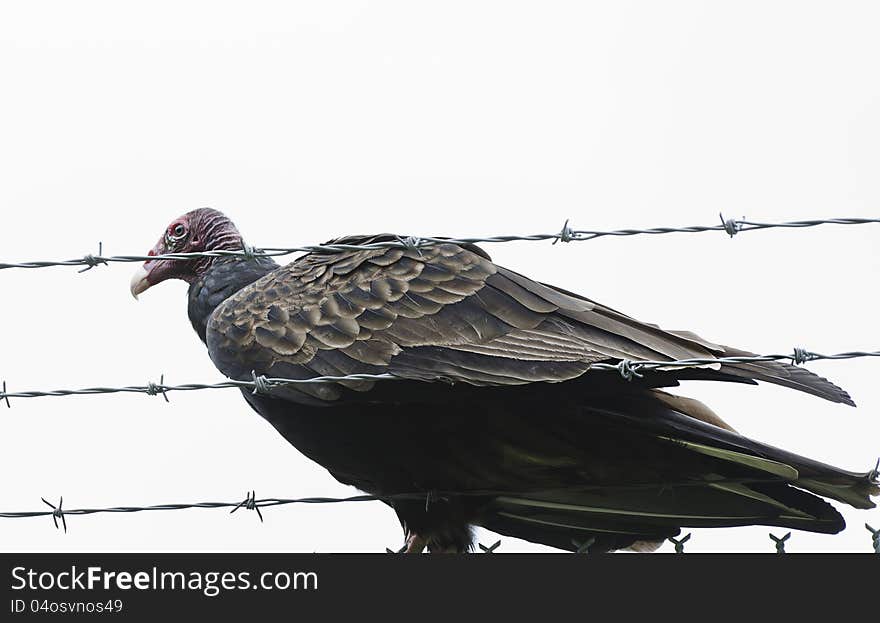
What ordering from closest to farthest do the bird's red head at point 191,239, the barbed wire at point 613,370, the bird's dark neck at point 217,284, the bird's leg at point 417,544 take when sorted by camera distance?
the barbed wire at point 613,370 < the bird's leg at point 417,544 < the bird's dark neck at point 217,284 < the bird's red head at point 191,239

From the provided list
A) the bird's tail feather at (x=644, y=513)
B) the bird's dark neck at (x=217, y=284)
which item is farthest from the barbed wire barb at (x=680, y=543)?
the bird's dark neck at (x=217, y=284)

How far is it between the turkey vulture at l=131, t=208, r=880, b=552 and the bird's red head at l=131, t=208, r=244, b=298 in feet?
2.93

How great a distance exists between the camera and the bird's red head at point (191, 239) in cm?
532

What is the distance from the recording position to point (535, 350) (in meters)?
3.93

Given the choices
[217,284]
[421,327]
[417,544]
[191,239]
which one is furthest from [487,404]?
[191,239]

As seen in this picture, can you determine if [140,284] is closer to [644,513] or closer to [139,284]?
[139,284]

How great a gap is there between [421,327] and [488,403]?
285 mm

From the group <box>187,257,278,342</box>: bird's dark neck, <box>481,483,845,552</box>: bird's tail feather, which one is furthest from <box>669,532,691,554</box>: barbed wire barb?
<box>187,257,278,342</box>: bird's dark neck

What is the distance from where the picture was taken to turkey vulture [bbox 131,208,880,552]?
3943 mm

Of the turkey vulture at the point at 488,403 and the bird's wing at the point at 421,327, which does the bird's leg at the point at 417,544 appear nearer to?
the turkey vulture at the point at 488,403

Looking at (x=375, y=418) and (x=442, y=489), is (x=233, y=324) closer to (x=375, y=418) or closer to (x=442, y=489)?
(x=375, y=418)

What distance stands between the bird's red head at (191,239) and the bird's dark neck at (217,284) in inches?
17.3

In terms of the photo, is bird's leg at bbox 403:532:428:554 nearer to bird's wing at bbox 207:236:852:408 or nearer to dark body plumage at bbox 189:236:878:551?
dark body plumage at bbox 189:236:878:551

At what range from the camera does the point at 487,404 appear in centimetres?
411
